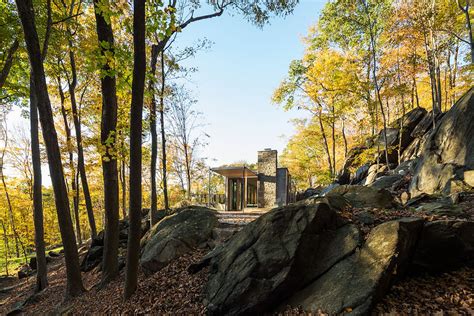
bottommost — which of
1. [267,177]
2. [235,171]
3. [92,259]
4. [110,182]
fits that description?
[92,259]

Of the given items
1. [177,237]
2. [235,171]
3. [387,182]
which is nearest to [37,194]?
[177,237]

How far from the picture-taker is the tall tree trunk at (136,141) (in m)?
4.13

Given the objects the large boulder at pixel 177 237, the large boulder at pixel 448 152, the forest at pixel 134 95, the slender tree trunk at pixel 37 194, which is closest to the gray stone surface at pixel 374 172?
the forest at pixel 134 95

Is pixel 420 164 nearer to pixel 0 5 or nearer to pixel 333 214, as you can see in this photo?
pixel 333 214

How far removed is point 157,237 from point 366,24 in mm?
13945

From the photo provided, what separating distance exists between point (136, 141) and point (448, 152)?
934cm

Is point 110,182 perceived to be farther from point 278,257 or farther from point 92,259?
point 92,259

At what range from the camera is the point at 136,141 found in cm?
444

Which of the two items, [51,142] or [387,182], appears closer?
[51,142]

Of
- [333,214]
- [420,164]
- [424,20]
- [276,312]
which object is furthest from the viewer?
[424,20]

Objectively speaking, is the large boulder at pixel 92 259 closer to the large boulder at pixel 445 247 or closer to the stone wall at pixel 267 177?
the large boulder at pixel 445 247

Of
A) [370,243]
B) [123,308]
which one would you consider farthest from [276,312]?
[123,308]

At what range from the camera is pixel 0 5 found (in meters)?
6.93

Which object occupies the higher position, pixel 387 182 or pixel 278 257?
pixel 387 182
